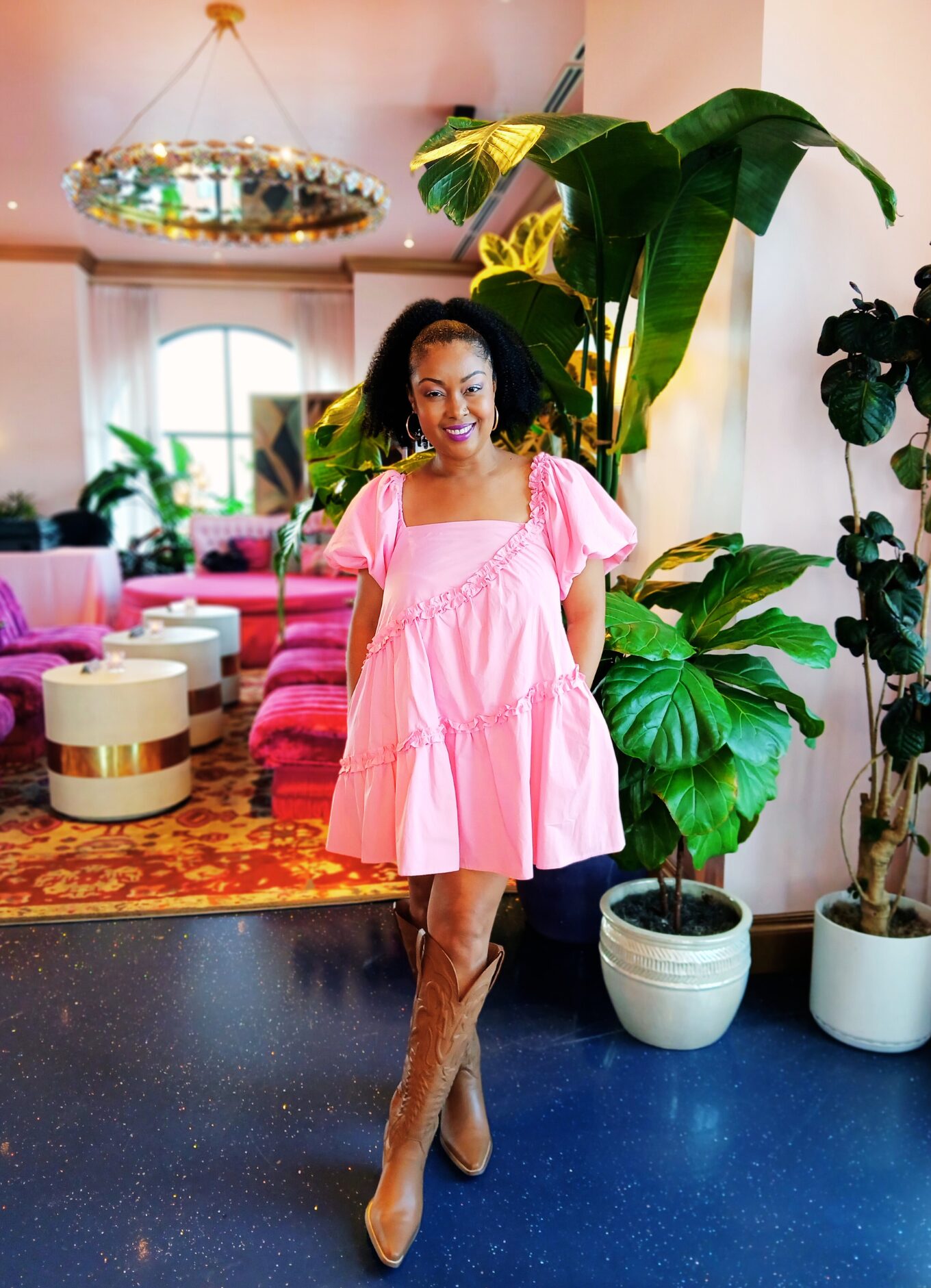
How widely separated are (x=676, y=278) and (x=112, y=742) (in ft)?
9.03

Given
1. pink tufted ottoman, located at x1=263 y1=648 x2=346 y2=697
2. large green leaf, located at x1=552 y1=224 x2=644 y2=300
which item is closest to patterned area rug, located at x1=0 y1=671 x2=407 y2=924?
pink tufted ottoman, located at x1=263 y1=648 x2=346 y2=697

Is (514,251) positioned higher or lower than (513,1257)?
higher

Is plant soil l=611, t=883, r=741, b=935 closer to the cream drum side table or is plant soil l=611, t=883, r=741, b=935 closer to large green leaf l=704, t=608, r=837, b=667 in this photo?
large green leaf l=704, t=608, r=837, b=667

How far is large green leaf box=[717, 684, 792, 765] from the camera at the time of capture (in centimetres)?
195

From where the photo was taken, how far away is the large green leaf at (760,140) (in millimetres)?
1975

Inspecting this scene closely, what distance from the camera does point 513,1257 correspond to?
1.62 m

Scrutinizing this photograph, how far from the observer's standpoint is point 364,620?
→ 1775mm

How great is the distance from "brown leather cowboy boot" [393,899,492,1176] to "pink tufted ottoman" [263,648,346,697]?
8.34 feet

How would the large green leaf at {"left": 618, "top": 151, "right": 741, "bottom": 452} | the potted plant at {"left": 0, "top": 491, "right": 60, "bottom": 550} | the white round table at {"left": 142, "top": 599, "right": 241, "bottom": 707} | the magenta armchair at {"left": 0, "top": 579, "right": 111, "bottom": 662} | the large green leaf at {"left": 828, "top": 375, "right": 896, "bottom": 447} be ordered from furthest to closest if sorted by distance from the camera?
1. the potted plant at {"left": 0, "top": 491, "right": 60, "bottom": 550}
2. the white round table at {"left": 142, "top": 599, "right": 241, "bottom": 707}
3. the magenta armchair at {"left": 0, "top": 579, "right": 111, "bottom": 662}
4. the large green leaf at {"left": 618, "top": 151, "right": 741, "bottom": 452}
5. the large green leaf at {"left": 828, "top": 375, "right": 896, "bottom": 447}

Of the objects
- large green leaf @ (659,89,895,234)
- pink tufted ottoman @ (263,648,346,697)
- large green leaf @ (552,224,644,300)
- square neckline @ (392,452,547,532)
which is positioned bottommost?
pink tufted ottoman @ (263,648,346,697)

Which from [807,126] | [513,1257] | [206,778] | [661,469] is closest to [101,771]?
[206,778]

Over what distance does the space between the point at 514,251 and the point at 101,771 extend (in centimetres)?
255

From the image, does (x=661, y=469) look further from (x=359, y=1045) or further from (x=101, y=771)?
(x=101, y=771)

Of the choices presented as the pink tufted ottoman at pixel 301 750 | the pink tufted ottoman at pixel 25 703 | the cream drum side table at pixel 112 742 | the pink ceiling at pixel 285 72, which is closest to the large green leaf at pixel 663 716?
the pink tufted ottoman at pixel 301 750
